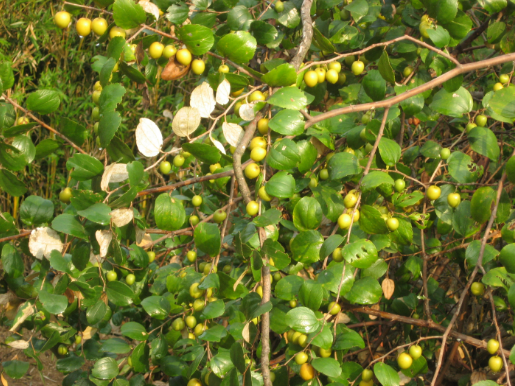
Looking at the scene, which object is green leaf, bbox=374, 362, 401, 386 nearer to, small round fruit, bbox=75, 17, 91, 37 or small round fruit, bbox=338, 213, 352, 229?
small round fruit, bbox=338, 213, 352, 229

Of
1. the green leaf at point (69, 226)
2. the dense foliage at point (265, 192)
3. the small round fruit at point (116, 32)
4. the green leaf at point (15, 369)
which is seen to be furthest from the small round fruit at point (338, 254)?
the green leaf at point (15, 369)

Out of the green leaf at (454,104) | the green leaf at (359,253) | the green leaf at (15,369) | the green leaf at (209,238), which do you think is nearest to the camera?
the green leaf at (359,253)

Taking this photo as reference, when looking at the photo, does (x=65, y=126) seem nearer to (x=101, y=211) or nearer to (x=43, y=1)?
(x=101, y=211)

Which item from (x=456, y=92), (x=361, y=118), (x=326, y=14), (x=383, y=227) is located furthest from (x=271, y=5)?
(x=383, y=227)

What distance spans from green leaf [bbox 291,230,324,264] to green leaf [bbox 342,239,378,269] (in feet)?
0.33

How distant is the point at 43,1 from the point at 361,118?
2.62m

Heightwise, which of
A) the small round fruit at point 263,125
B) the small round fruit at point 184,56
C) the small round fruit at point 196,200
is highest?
the small round fruit at point 184,56

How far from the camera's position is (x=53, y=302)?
79 centimetres

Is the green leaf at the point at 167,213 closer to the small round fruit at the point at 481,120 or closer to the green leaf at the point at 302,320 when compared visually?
the green leaf at the point at 302,320

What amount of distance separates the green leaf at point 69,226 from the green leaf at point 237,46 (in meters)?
0.40

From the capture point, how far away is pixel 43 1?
291 cm

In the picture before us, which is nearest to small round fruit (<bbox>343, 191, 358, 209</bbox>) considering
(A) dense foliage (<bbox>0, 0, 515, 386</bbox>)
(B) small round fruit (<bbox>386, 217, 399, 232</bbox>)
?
(A) dense foliage (<bbox>0, 0, 515, 386</bbox>)

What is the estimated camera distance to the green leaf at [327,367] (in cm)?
79

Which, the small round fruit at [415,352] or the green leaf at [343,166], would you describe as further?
the small round fruit at [415,352]
